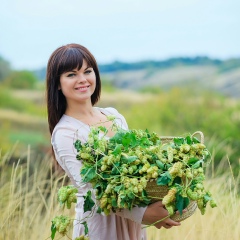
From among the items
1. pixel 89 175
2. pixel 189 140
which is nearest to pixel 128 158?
pixel 89 175

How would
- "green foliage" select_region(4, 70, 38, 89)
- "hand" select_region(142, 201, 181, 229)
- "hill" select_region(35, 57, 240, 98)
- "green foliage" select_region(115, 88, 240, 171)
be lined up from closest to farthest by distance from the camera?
1. "hand" select_region(142, 201, 181, 229)
2. "green foliage" select_region(115, 88, 240, 171)
3. "hill" select_region(35, 57, 240, 98)
4. "green foliage" select_region(4, 70, 38, 89)

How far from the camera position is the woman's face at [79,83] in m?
2.35

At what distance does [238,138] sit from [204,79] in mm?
2602

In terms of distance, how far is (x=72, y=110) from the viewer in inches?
96.6

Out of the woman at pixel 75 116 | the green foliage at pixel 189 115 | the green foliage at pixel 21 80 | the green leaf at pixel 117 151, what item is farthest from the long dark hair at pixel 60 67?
the green foliage at pixel 21 80

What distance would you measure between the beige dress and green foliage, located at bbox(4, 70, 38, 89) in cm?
986

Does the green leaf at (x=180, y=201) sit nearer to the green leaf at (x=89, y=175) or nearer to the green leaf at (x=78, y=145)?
the green leaf at (x=89, y=175)

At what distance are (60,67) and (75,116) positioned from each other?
211 mm

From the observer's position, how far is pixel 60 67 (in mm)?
2379

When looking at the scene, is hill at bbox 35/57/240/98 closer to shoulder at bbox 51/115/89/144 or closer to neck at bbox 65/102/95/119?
neck at bbox 65/102/95/119

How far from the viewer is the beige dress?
226cm

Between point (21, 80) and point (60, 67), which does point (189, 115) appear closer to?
point (21, 80)

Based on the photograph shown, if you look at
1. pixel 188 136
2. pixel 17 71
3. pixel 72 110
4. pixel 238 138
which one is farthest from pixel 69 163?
pixel 17 71

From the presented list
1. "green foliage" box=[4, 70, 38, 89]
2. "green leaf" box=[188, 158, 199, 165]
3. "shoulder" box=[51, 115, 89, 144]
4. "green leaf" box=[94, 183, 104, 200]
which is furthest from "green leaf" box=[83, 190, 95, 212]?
"green foliage" box=[4, 70, 38, 89]
